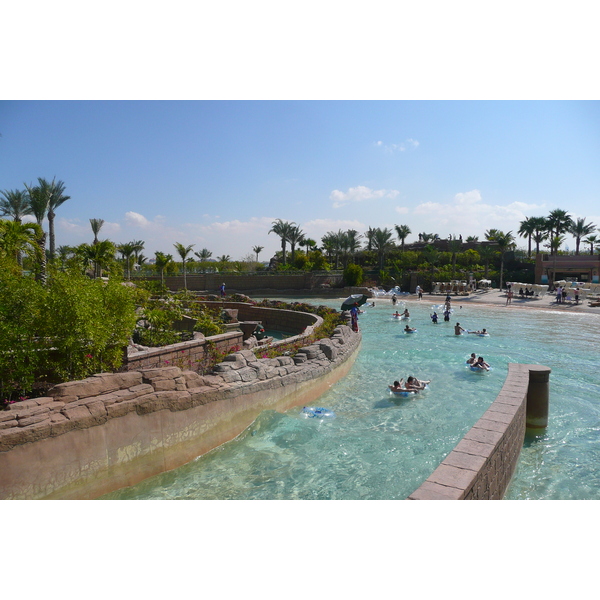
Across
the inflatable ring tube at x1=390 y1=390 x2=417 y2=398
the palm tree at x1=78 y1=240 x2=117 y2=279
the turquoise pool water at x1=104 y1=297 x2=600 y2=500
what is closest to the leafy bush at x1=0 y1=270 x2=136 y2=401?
the turquoise pool water at x1=104 y1=297 x2=600 y2=500

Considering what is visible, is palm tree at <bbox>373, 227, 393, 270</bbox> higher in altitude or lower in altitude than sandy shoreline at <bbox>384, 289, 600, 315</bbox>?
higher

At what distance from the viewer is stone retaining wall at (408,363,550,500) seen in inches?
188

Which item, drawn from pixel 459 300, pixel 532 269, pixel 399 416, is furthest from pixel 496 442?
pixel 532 269

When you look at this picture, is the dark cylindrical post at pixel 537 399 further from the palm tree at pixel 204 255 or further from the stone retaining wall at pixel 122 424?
the palm tree at pixel 204 255

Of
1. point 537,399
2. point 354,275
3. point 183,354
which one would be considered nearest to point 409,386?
point 537,399

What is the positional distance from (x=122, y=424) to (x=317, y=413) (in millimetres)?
5177

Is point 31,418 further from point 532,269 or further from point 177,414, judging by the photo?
point 532,269

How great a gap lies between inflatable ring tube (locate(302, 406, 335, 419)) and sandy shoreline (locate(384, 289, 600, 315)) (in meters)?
28.9

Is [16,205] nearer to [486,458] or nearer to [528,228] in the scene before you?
[486,458]

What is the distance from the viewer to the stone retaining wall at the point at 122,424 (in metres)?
6.09

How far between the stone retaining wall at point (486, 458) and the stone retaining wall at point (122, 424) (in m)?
5.03

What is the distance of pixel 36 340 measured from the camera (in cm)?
773

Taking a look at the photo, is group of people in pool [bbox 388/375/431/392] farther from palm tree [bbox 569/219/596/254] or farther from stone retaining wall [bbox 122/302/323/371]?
palm tree [bbox 569/219/596/254]

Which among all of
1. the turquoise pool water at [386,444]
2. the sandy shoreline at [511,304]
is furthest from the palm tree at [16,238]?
the sandy shoreline at [511,304]
